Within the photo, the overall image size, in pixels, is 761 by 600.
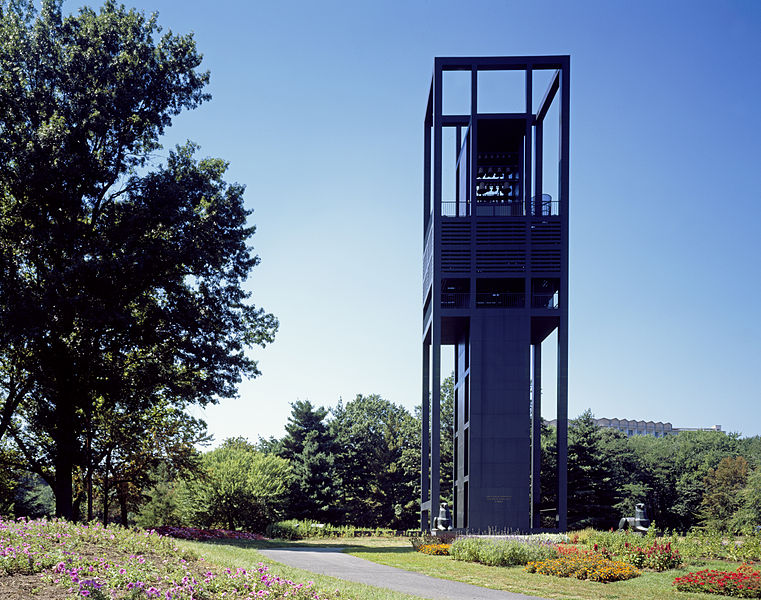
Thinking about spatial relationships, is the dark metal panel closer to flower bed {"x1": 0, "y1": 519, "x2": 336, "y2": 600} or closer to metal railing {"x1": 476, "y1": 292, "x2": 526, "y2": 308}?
metal railing {"x1": 476, "y1": 292, "x2": 526, "y2": 308}

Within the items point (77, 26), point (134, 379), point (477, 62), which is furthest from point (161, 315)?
point (477, 62)

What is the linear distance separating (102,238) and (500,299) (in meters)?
16.2

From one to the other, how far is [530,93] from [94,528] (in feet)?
79.2

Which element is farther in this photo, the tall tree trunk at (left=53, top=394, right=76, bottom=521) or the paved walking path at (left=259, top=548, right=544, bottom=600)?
the tall tree trunk at (left=53, top=394, right=76, bottom=521)

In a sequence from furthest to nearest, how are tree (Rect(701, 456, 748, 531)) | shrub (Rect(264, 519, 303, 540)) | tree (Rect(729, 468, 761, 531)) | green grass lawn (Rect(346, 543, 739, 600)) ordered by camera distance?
tree (Rect(701, 456, 748, 531)), tree (Rect(729, 468, 761, 531)), shrub (Rect(264, 519, 303, 540)), green grass lawn (Rect(346, 543, 739, 600))

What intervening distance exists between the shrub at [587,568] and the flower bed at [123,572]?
287 inches

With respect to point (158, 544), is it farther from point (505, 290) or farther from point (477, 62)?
point (477, 62)

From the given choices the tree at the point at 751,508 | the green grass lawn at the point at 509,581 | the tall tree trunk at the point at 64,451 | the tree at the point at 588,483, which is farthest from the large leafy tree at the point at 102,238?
the tree at the point at 751,508

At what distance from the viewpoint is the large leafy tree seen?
70.8ft

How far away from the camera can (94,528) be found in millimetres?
12242

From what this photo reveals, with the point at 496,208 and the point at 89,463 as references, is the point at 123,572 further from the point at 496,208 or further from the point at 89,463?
the point at 496,208

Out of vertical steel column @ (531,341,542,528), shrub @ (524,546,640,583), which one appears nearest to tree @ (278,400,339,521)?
vertical steel column @ (531,341,542,528)

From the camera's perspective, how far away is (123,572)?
8.59 metres

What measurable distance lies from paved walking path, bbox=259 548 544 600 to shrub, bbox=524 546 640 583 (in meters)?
2.86
